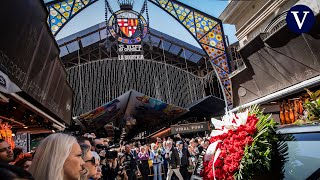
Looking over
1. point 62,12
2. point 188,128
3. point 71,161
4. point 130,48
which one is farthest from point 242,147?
point 188,128

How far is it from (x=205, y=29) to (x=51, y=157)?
12033 millimetres

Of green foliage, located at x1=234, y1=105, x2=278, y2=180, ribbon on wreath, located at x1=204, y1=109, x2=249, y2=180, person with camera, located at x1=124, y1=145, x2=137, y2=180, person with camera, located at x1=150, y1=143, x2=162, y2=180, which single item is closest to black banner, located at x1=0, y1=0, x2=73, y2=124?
ribbon on wreath, located at x1=204, y1=109, x2=249, y2=180

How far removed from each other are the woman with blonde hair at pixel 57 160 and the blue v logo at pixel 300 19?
613 cm

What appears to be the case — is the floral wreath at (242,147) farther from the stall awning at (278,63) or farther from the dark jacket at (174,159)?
the dark jacket at (174,159)

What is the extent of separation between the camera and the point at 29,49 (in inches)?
→ 207

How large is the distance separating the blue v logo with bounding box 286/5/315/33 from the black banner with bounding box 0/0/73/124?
5809 mm

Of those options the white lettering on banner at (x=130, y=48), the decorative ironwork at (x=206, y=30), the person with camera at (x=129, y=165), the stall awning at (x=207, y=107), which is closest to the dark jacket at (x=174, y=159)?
the person with camera at (x=129, y=165)

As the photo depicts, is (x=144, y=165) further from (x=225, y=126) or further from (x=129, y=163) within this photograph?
(x=225, y=126)

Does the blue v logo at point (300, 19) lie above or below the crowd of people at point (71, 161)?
above

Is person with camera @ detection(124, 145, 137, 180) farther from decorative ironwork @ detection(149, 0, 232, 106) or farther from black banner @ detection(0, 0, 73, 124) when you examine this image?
decorative ironwork @ detection(149, 0, 232, 106)

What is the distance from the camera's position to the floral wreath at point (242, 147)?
2566 mm

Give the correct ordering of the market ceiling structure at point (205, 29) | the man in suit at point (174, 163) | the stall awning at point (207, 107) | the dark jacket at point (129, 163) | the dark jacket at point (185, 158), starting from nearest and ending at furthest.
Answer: the dark jacket at point (129, 163)
the market ceiling structure at point (205, 29)
the man in suit at point (174, 163)
the dark jacket at point (185, 158)
the stall awning at point (207, 107)

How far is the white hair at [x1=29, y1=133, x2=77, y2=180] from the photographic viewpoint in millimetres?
2121

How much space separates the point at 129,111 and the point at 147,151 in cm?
735
